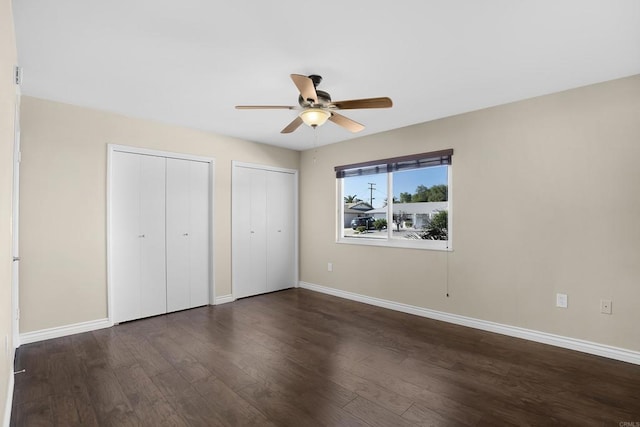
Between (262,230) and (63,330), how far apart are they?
262 cm

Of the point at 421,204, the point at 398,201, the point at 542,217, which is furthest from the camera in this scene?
the point at 398,201

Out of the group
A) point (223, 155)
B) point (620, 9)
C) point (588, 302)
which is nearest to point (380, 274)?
point (588, 302)

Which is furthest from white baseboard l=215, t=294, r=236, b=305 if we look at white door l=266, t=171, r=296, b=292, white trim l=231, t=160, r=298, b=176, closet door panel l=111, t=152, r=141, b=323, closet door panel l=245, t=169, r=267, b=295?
white trim l=231, t=160, r=298, b=176

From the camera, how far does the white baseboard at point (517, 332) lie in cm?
263

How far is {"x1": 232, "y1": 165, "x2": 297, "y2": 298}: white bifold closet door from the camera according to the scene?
4617 millimetres

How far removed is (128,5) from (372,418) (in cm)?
282

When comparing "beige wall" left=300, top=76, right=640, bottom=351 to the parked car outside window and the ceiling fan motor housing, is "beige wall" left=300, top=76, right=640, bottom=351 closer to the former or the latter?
the parked car outside window

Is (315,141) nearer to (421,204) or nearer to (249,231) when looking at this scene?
(249,231)

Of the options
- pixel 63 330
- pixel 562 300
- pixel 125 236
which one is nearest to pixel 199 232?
pixel 125 236

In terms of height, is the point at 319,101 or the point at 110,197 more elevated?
the point at 319,101

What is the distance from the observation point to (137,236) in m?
3.70

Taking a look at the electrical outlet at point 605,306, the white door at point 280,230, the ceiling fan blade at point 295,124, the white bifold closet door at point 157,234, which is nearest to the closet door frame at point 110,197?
the white bifold closet door at point 157,234

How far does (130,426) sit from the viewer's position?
1.82 m

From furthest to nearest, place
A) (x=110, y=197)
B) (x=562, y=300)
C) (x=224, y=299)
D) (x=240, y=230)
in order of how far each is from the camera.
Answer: (x=240, y=230) → (x=224, y=299) → (x=110, y=197) → (x=562, y=300)
